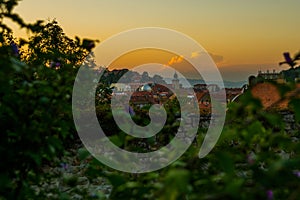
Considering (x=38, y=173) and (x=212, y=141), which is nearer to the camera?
(x=212, y=141)

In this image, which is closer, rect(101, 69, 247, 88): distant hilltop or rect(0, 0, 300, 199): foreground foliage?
rect(0, 0, 300, 199): foreground foliage

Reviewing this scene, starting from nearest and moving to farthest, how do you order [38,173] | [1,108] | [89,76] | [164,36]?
[1,108] → [38,173] → [89,76] → [164,36]

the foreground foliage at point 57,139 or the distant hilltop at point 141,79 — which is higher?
the distant hilltop at point 141,79

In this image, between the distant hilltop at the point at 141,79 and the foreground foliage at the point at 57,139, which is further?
the distant hilltop at the point at 141,79

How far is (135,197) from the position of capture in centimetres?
168

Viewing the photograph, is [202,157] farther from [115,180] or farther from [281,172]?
[281,172]

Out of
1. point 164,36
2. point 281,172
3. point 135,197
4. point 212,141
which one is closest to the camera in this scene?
point 281,172

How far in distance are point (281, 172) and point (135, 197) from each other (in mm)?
586

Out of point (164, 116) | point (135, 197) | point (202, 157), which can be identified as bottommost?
point (135, 197)

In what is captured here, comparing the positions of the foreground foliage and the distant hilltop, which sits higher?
the distant hilltop

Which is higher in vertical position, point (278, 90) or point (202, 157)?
point (278, 90)

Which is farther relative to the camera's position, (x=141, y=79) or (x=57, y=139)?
(x=141, y=79)

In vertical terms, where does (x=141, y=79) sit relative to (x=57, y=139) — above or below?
above

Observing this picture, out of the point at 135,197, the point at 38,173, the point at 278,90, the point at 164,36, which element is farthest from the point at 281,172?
the point at 164,36
